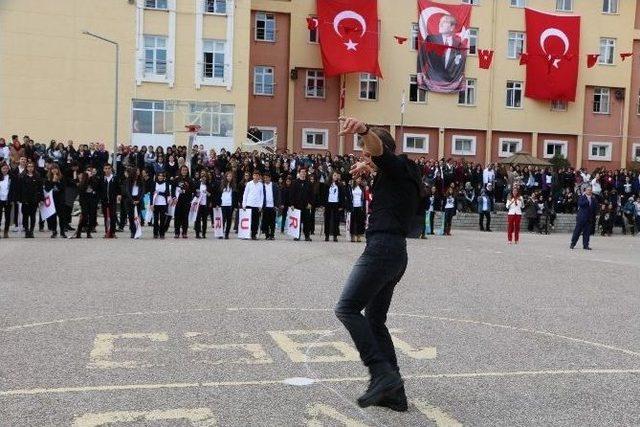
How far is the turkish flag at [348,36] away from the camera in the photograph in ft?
145

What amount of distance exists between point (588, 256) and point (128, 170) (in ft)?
41.3

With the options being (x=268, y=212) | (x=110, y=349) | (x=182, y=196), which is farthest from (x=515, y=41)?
(x=110, y=349)

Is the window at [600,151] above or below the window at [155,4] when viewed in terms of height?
below

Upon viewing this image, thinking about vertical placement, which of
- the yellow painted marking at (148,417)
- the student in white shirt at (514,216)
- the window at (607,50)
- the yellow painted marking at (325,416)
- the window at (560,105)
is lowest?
the yellow painted marking at (148,417)

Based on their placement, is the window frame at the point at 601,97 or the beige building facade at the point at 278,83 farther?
the window frame at the point at 601,97

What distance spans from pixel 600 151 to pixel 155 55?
29621 mm

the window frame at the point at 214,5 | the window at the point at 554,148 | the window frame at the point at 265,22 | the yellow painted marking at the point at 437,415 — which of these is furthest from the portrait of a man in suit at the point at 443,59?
the yellow painted marking at the point at 437,415

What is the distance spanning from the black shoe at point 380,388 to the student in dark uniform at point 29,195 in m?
16.1

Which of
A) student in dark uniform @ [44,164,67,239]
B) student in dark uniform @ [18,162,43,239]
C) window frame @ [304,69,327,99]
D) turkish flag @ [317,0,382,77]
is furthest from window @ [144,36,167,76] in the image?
student in dark uniform @ [18,162,43,239]

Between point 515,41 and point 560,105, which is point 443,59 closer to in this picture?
point 515,41

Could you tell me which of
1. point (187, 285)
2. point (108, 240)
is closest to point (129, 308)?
point (187, 285)

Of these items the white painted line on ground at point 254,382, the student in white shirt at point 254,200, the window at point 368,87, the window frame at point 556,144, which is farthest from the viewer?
the window frame at point 556,144

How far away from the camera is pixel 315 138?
47469mm

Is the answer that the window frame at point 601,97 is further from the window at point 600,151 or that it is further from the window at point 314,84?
the window at point 314,84
